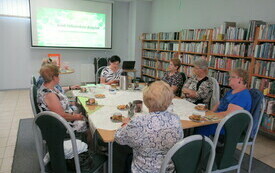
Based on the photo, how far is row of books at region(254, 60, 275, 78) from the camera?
3.20 metres

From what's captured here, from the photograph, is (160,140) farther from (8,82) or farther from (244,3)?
(8,82)

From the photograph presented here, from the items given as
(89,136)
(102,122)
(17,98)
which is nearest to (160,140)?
(102,122)

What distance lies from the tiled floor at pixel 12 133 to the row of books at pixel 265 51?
138cm

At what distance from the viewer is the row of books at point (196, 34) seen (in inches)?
169

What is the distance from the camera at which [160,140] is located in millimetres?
1223

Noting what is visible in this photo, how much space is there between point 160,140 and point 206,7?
4.30m

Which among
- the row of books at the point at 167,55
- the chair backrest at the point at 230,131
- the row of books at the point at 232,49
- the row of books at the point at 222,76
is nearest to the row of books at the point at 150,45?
the row of books at the point at 167,55

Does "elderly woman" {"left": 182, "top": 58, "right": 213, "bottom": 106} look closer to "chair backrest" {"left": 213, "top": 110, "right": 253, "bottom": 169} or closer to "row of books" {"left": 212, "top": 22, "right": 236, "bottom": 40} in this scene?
"chair backrest" {"left": 213, "top": 110, "right": 253, "bottom": 169}

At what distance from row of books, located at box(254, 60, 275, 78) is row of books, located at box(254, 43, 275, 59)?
0.37ft

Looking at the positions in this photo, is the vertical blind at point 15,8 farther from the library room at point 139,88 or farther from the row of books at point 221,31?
the row of books at point 221,31

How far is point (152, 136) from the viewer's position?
1.22 metres

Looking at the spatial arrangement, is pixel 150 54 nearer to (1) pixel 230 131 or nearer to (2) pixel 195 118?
(2) pixel 195 118

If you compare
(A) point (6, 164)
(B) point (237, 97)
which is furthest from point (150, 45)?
(A) point (6, 164)

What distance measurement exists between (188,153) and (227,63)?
10.7 ft
